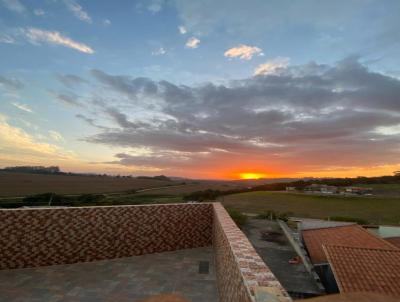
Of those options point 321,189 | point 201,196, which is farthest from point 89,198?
point 321,189

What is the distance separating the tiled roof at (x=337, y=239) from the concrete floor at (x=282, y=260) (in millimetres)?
950

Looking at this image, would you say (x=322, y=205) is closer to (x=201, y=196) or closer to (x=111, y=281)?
(x=201, y=196)

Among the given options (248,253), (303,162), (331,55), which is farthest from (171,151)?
(248,253)

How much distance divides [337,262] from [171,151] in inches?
1022

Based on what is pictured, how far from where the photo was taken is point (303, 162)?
39000 millimetres

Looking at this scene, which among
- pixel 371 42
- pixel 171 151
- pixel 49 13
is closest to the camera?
pixel 49 13

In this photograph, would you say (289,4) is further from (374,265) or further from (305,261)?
(305,261)

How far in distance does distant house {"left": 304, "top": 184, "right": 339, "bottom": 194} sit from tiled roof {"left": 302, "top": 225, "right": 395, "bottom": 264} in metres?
39.6

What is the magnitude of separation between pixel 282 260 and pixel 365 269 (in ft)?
13.7

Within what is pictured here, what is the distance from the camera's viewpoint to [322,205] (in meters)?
43.5

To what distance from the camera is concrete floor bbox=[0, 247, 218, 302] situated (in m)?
5.40

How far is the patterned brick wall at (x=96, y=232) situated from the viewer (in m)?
6.79

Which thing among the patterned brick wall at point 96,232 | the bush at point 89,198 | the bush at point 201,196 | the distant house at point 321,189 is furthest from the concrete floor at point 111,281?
the distant house at point 321,189

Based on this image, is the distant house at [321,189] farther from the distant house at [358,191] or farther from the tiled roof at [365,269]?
the tiled roof at [365,269]
